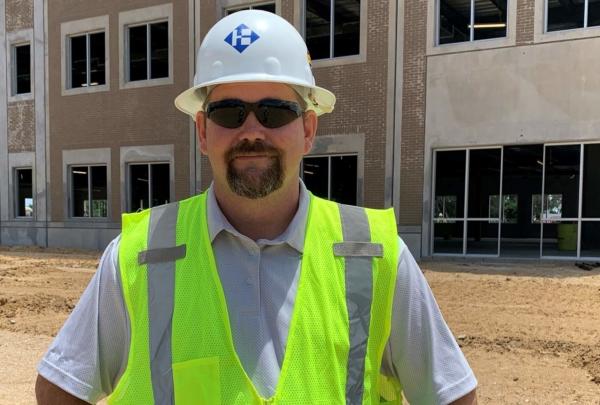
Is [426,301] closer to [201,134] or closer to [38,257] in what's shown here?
[201,134]

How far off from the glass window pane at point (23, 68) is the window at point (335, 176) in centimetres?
1285

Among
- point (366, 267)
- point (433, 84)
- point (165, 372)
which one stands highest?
point (433, 84)

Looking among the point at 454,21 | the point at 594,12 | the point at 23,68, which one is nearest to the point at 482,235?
the point at 454,21

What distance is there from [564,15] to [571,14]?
17 centimetres

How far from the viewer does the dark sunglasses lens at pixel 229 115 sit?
5.97ft

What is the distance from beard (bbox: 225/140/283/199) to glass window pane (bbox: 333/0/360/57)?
1477 centimetres

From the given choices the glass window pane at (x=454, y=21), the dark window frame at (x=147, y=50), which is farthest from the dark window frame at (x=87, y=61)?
the glass window pane at (x=454, y=21)

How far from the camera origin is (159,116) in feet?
60.0

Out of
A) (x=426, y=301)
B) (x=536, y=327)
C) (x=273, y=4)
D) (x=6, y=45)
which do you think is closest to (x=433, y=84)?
(x=273, y=4)

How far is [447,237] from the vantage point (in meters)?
16.7

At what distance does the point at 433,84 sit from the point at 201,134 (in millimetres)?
13748

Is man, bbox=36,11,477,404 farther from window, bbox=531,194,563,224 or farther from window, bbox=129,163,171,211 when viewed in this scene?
window, bbox=129,163,171,211

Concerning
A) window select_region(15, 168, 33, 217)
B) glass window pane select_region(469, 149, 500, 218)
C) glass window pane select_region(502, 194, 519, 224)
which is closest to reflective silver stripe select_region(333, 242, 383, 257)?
glass window pane select_region(469, 149, 500, 218)

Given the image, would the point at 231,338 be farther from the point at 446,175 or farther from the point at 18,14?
the point at 18,14
